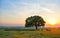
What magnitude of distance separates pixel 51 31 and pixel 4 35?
2.47 m

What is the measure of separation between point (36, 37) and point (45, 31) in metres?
1.03

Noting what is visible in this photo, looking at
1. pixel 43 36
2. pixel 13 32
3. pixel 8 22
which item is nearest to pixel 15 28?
pixel 13 32

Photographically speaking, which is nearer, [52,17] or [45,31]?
[52,17]

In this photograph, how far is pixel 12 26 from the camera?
8516mm

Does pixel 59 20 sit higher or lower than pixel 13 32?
higher

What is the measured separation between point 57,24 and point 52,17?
1.52 feet

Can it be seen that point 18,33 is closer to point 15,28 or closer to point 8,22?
point 15,28

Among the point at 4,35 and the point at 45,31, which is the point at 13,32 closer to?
the point at 4,35

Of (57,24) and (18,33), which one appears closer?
(57,24)

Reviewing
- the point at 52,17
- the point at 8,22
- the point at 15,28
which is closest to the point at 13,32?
the point at 15,28

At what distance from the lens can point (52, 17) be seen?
28.5ft

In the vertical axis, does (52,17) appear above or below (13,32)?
above

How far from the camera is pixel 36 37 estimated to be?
8555 millimetres

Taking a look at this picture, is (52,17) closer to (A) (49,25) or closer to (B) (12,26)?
(A) (49,25)
